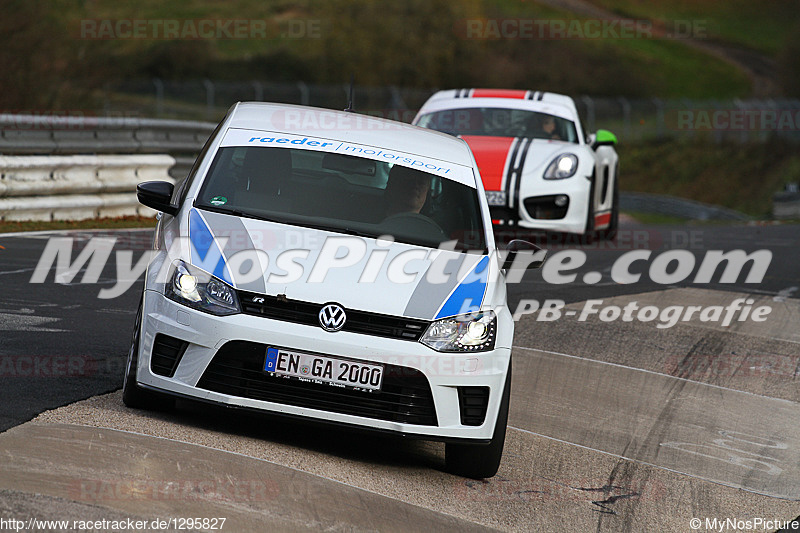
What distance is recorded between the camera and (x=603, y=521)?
4.94m

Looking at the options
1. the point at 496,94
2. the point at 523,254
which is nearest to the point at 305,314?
the point at 523,254

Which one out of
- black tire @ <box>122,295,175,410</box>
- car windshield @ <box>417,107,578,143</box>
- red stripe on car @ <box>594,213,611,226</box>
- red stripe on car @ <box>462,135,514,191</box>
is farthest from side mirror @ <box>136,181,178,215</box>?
red stripe on car @ <box>594,213,611,226</box>

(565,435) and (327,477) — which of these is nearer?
(327,477)

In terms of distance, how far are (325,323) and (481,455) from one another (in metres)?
1.01

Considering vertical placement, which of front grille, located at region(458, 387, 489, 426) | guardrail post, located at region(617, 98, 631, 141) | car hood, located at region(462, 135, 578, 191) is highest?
front grille, located at region(458, 387, 489, 426)

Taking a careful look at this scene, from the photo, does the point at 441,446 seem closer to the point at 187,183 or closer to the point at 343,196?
the point at 343,196

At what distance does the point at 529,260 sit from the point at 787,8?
98511 mm

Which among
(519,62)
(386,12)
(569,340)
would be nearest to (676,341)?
(569,340)

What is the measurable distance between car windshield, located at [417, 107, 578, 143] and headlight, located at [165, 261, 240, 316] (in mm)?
8631

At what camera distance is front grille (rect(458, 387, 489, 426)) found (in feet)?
16.3

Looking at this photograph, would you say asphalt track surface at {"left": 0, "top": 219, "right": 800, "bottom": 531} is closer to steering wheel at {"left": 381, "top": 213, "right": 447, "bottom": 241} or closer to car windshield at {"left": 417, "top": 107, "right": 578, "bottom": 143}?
steering wheel at {"left": 381, "top": 213, "right": 447, "bottom": 241}

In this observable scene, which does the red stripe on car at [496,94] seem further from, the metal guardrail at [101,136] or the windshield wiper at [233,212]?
the windshield wiper at [233,212]

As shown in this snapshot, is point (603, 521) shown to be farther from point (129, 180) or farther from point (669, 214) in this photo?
point (669, 214)

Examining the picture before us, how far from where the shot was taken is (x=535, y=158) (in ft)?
41.3
